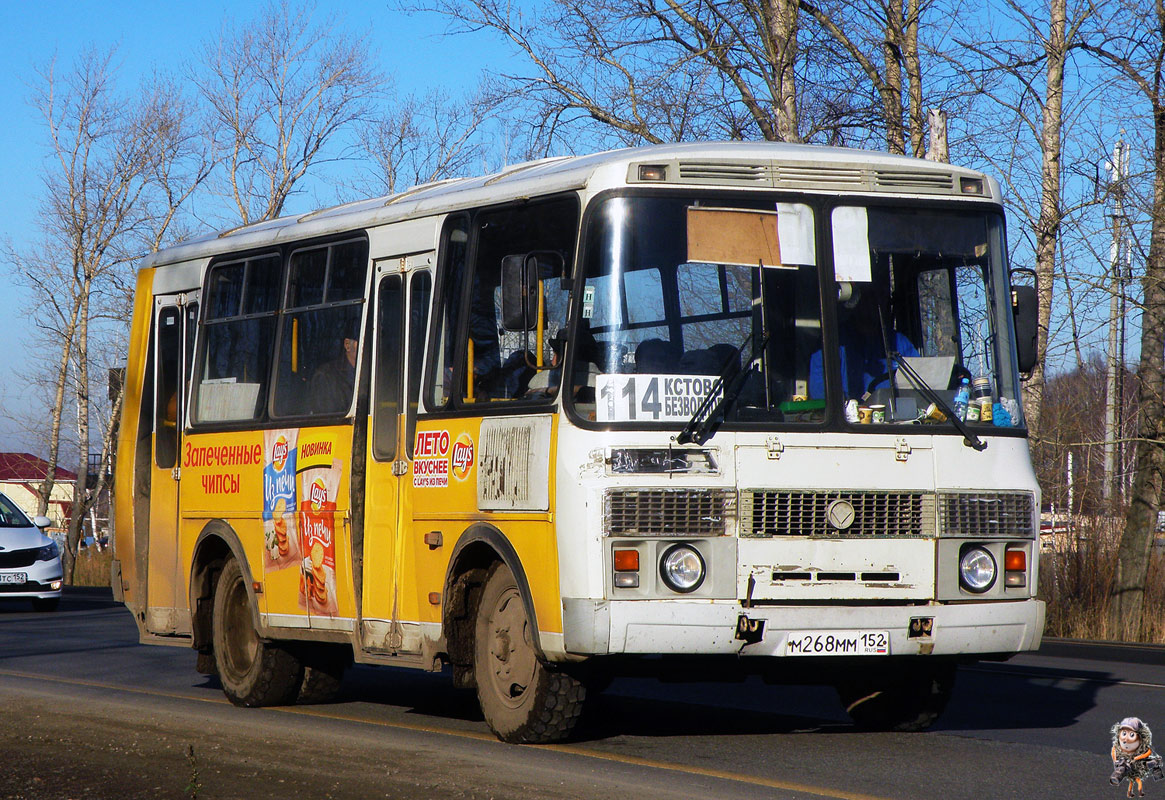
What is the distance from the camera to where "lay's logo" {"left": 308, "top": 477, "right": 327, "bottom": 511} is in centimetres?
1080

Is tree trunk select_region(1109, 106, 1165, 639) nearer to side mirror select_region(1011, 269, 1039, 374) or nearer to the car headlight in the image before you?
side mirror select_region(1011, 269, 1039, 374)

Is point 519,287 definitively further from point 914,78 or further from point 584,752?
point 914,78

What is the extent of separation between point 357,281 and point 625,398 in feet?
10.1

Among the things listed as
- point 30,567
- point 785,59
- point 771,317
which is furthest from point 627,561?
point 30,567

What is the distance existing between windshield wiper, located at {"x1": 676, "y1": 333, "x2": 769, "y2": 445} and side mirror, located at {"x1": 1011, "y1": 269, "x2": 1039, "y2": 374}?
59.2 inches

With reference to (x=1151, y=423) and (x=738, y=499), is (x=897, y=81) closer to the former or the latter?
(x=1151, y=423)

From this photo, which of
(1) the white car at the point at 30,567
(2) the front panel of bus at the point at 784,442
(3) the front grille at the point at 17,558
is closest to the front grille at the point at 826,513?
(2) the front panel of bus at the point at 784,442

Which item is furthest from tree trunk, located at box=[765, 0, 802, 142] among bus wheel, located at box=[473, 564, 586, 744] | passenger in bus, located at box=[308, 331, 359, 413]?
bus wheel, located at box=[473, 564, 586, 744]

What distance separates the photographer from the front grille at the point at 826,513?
8.45 meters

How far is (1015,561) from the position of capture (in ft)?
29.1

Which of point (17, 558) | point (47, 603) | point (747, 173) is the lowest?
point (47, 603)

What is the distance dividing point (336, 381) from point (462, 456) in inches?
67.4

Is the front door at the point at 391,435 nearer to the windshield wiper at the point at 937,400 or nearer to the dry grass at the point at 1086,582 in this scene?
the windshield wiper at the point at 937,400
